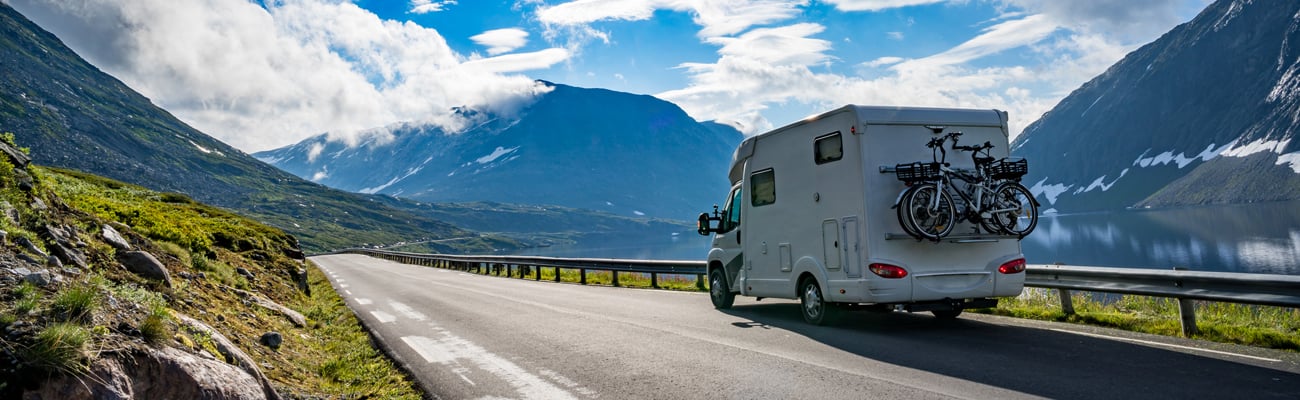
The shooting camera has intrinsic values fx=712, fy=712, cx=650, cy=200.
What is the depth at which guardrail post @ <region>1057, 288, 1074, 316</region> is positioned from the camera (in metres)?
10.0

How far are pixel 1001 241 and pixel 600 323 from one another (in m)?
5.65

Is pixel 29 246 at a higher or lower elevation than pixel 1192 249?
lower

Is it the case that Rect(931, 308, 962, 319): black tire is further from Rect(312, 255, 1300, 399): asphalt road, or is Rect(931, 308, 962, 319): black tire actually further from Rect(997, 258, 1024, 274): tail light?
Rect(997, 258, 1024, 274): tail light

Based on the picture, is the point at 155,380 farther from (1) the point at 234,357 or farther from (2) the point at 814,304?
(2) the point at 814,304

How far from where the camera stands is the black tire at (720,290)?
41.5 feet

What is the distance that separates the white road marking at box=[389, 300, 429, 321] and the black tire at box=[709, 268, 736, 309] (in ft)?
17.1

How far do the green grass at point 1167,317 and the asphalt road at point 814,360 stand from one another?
17.5 inches

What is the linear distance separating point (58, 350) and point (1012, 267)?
9543 mm

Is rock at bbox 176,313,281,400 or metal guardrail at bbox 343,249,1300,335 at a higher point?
metal guardrail at bbox 343,249,1300,335

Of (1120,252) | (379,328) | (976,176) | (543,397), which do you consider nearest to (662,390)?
(543,397)

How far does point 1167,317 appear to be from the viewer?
9094mm

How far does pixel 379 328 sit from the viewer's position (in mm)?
11398

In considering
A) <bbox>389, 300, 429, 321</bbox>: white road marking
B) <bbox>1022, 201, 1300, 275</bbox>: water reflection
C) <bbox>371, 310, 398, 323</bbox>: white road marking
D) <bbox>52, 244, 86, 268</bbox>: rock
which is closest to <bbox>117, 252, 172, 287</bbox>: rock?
<bbox>52, 244, 86, 268</bbox>: rock

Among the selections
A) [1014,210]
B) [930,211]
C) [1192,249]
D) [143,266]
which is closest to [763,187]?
[930,211]
